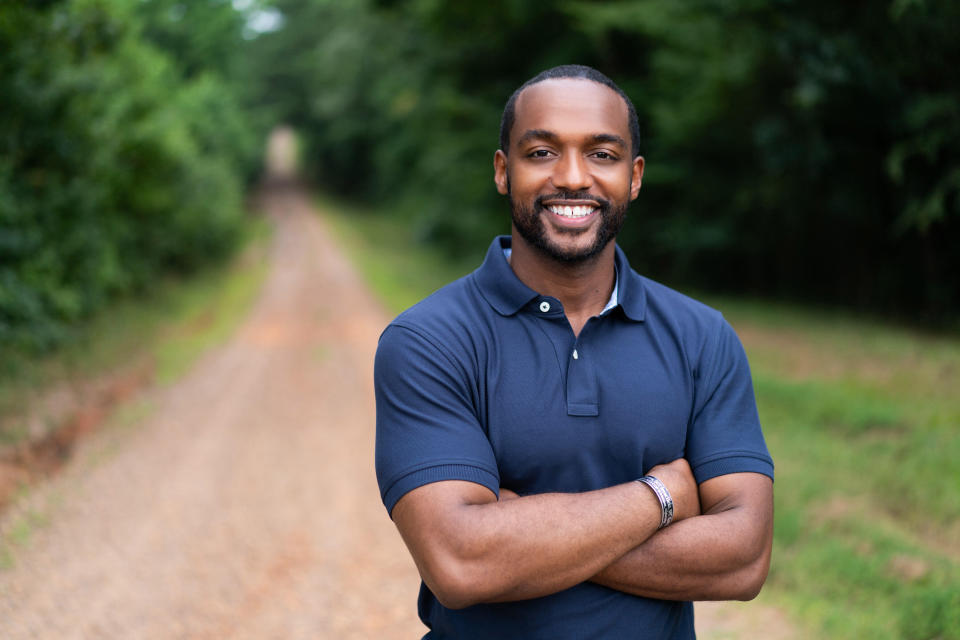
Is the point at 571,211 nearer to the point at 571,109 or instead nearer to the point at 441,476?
the point at 571,109

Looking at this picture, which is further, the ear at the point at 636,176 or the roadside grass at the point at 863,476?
the roadside grass at the point at 863,476

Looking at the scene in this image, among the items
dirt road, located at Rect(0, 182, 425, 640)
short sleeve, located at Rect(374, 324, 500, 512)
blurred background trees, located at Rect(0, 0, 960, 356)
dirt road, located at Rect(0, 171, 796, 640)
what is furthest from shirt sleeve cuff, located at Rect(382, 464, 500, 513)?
blurred background trees, located at Rect(0, 0, 960, 356)

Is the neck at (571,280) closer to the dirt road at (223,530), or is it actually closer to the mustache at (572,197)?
the mustache at (572,197)

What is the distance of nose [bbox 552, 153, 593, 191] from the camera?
2.05 metres

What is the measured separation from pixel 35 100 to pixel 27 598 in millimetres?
6673

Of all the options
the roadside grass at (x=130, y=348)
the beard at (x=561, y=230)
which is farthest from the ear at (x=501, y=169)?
the roadside grass at (x=130, y=348)

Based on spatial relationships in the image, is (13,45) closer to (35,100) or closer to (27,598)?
(35,100)

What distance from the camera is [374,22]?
106ft

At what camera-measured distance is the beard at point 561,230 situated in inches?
82.0

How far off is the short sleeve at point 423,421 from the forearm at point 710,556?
0.38m

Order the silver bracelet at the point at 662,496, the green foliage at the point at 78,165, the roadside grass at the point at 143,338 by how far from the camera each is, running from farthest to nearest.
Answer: the roadside grass at the point at 143,338
the green foliage at the point at 78,165
the silver bracelet at the point at 662,496

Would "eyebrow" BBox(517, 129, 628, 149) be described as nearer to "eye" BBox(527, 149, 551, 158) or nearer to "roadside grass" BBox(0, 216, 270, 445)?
"eye" BBox(527, 149, 551, 158)

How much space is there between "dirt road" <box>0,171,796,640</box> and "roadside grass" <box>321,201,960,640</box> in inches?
20.6

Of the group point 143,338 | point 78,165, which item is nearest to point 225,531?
point 78,165
